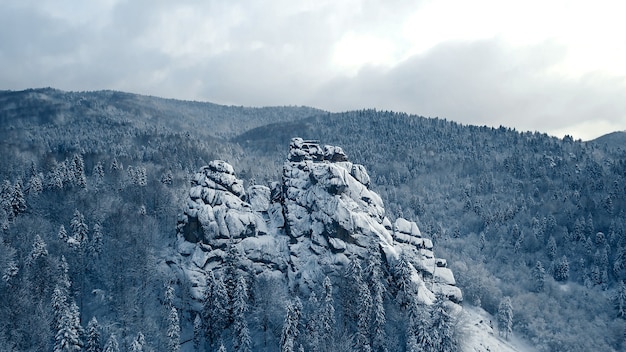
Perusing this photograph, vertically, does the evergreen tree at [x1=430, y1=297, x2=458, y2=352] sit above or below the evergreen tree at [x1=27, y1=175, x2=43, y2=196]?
below

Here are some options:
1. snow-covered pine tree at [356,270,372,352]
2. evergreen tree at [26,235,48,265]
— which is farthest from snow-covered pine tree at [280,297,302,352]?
evergreen tree at [26,235,48,265]

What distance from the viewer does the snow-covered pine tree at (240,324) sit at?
6575 centimetres

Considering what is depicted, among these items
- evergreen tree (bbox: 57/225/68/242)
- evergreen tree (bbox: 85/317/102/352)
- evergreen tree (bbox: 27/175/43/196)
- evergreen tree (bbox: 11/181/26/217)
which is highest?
evergreen tree (bbox: 27/175/43/196)

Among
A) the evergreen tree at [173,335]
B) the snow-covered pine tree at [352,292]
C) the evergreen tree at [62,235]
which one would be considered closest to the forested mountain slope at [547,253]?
the snow-covered pine tree at [352,292]

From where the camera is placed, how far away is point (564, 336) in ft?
331

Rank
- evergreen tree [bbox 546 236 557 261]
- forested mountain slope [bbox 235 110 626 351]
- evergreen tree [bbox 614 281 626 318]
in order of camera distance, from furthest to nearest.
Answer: evergreen tree [bbox 546 236 557 261]
evergreen tree [bbox 614 281 626 318]
forested mountain slope [bbox 235 110 626 351]

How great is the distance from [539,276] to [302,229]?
289 feet

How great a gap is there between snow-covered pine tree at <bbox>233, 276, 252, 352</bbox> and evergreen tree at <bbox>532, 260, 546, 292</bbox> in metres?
99.3

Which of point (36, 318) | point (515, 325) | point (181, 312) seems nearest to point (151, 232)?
point (181, 312)

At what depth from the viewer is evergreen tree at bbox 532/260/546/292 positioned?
411ft

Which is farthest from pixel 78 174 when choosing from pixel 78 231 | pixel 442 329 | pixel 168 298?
pixel 442 329

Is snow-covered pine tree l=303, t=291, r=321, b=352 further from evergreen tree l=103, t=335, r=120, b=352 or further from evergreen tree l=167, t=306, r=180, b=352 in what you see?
evergreen tree l=103, t=335, r=120, b=352

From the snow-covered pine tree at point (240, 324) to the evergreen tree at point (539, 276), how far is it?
99.3m

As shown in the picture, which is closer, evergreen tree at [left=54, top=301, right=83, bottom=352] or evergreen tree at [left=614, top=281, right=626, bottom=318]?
evergreen tree at [left=54, top=301, right=83, bottom=352]
